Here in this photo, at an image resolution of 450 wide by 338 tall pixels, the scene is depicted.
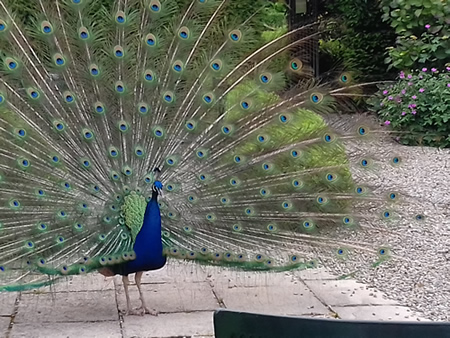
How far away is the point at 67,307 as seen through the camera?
12.5ft

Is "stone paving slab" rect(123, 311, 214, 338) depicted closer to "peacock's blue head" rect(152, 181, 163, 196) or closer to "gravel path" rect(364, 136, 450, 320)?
"peacock's blue head" rect(152, 181, 163, 196)

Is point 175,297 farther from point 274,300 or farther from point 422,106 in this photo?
point 422,106

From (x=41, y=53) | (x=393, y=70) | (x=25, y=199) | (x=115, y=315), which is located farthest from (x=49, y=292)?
(x=393, y=70)

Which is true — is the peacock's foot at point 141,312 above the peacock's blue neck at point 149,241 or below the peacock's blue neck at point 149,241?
below

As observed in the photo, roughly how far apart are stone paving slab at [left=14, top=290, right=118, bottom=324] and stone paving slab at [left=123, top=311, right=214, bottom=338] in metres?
0.17

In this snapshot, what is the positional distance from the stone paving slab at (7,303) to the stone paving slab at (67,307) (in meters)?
0.05

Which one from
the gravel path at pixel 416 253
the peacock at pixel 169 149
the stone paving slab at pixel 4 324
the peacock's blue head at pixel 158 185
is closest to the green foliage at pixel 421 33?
the gravel path at pixel 416 253

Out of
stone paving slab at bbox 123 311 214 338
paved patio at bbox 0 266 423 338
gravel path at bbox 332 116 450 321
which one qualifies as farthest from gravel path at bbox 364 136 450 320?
stone paving slab at bbox 123 311 214 338

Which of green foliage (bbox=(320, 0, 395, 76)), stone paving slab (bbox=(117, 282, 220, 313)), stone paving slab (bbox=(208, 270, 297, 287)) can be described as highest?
green foliage (bbox=(320, 0, 395, 76))

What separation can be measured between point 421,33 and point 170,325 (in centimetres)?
670

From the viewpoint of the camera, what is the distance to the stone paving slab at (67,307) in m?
3.66

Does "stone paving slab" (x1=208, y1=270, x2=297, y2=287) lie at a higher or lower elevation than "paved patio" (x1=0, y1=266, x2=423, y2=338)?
higher

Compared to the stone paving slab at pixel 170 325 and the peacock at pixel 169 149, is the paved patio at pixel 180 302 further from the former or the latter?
the peacock at pixel 169 149

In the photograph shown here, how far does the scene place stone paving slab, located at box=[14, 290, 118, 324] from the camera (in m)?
3.66
